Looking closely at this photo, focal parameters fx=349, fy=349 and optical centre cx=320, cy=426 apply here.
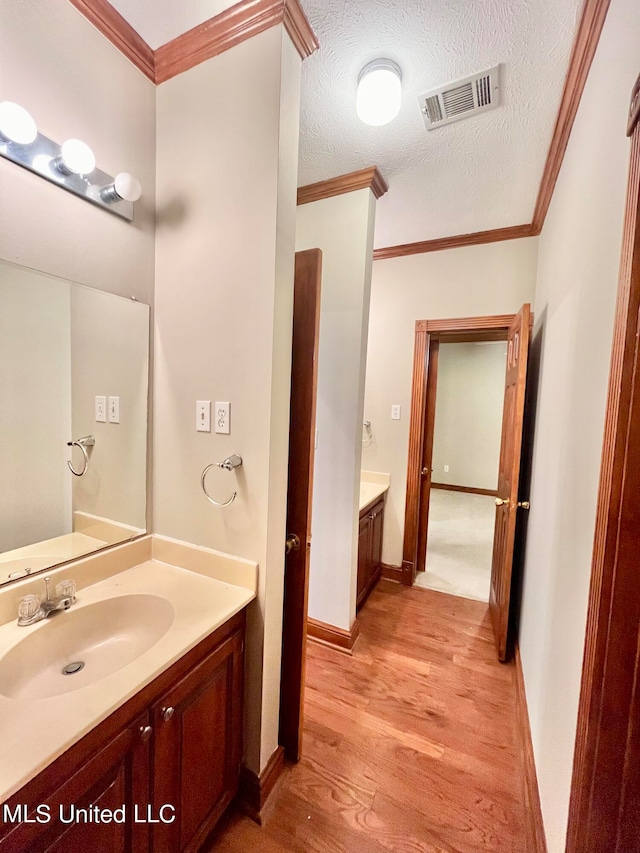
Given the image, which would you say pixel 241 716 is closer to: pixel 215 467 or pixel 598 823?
pixel 215 467

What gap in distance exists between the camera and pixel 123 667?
926 millimetres

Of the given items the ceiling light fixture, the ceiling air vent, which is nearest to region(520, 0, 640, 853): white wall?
the ceiling air vent

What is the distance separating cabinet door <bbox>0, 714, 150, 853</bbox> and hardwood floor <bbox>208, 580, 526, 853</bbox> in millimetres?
599

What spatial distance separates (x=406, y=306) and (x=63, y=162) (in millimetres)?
2399

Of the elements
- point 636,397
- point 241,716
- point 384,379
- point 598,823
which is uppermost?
point 384,379

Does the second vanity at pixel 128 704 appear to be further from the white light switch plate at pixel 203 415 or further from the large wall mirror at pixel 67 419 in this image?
the white light switch plate at pixel 203 415

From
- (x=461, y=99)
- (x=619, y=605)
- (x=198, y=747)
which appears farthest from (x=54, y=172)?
(x=619, y=605)

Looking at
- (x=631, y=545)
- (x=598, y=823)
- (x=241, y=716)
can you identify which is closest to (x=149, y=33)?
(x=631, y=545)

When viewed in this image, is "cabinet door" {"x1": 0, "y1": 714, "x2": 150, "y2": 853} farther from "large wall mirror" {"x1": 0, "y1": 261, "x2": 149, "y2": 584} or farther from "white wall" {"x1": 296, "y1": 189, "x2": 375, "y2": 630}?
"white wall" {"x1": 296, "y1": 189, "x2": 375, "y2": 630}

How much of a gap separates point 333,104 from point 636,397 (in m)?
1.72

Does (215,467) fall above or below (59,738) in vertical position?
above

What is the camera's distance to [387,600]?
108 inches

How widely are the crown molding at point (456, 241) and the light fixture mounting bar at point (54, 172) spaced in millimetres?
2182

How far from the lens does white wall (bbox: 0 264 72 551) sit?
42.1 inches
